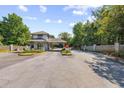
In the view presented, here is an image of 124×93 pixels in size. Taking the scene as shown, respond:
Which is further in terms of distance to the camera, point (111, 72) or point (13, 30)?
point (13, 30)

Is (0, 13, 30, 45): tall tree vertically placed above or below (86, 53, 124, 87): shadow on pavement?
above

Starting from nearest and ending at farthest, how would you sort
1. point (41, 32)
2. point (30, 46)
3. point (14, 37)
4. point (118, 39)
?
point (118, 39) → point (14, 37) → point (30, 46) → point (41, 32)

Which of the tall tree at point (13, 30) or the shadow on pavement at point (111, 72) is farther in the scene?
the tall tree at point (13, 30)

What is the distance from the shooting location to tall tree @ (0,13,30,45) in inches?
2233

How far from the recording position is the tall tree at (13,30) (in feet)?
186

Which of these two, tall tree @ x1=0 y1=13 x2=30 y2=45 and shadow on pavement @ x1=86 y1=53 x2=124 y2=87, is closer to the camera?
shadow on pavement @ x1=86 y1=53 x2=124 y2=87

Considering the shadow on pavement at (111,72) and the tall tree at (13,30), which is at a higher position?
the tall tree at (13,30)

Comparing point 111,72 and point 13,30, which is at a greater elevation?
point 13,30

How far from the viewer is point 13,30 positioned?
56.3 metres

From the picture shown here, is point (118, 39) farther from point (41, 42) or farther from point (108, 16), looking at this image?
point (41, 42)

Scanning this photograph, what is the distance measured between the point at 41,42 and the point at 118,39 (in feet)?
93.9
